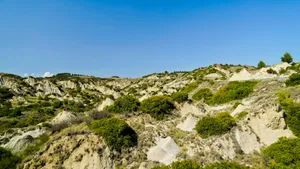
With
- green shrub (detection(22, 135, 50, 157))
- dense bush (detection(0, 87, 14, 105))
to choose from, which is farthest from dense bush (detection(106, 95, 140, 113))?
dense bush (detection(0, 87, 14, 105))

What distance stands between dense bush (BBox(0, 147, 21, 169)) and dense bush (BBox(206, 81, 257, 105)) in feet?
88.8

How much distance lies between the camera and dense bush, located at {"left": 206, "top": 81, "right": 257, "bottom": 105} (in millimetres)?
31031

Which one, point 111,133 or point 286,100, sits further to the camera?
point 286,100

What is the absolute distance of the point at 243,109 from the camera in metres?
24.2

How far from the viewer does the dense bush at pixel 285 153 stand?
14.6 meters

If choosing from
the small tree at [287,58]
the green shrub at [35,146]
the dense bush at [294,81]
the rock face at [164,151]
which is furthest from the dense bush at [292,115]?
the small tree at [287,58]

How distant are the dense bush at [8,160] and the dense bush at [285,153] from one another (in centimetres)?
1997

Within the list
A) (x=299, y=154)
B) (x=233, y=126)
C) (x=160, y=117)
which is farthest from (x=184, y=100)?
(x=299, y=154)

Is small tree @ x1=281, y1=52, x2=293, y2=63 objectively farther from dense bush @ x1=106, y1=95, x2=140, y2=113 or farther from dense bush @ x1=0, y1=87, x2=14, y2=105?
dense bush @ x1=0, y1=87, x2=14, y2=105

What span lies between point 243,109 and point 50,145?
21169mm

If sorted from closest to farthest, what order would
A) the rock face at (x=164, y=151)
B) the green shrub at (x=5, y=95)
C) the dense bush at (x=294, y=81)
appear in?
the rock face at (x=164, y=151) → the dense bush at (x=294, y=81) → the green shrub at (x=5, y=95)

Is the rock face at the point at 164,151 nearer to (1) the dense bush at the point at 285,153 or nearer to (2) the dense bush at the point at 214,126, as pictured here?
(2) the dense bush at the point at 214,126

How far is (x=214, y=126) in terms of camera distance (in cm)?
1978

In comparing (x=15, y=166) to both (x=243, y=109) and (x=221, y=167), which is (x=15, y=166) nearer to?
(x=221, y=167)
